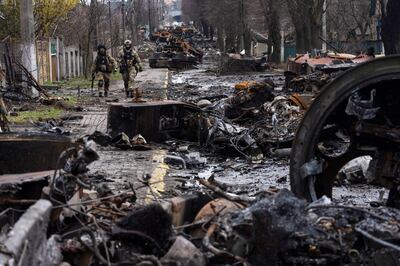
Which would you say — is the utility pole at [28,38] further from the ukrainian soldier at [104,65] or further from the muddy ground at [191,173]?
the muddy ground at [191,173]

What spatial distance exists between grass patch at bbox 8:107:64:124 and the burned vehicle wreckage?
390 inches

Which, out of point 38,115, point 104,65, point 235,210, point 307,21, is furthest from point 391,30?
point 307,21

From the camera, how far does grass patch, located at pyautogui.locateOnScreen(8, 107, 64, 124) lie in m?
17.5

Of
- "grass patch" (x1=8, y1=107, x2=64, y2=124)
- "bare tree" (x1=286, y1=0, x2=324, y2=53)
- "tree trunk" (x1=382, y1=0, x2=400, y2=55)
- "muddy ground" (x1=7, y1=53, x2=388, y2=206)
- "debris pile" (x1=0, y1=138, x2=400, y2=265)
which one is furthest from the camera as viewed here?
"bare tree" (x1=286, y1=0, x2=324, y2=53)

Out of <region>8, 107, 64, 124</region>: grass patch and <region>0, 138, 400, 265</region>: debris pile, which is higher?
<region>0, 138, 400, 265</region>: debris pile

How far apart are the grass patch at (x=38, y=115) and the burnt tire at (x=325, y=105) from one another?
12.0 m

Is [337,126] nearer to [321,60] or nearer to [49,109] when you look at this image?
[49,109]

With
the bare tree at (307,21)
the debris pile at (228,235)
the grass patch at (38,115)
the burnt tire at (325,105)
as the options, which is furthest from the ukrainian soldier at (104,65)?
the debris pile at (228,235)

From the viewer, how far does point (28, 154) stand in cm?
721

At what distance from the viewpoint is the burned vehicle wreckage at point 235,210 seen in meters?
4.56

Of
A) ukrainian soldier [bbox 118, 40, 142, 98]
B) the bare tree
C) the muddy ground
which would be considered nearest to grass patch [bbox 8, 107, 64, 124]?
the muddy ground

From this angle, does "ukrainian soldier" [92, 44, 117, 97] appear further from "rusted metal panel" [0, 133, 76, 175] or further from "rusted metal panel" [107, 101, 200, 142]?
"rusted metal panel" [0, 133, 76, 175]

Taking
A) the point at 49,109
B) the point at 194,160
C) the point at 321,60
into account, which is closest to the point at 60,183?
the point at 194,160

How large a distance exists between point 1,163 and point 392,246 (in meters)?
4.14
